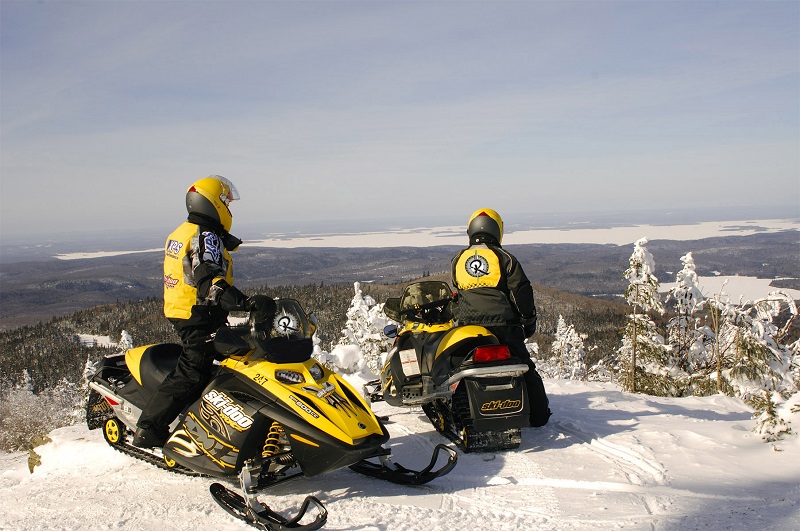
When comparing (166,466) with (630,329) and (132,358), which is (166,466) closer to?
(132,358)

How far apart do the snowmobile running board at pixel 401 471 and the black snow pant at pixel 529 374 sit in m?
1.61

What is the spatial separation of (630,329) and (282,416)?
14516 millimetres

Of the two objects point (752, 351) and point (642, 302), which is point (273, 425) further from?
point (642, 302)

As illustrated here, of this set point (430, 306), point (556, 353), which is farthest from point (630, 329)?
point (556, 353)

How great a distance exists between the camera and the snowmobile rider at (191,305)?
4930 millimetres

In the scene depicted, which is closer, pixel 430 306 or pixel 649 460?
pixel 649 460

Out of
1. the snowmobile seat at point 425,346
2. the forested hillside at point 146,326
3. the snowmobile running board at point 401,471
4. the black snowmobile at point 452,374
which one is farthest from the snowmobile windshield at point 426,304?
the forested hillside at point 146,326

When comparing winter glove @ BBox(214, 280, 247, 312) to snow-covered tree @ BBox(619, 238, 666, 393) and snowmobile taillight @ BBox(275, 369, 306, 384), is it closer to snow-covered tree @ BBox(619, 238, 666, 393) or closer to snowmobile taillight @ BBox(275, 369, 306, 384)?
snowmobile taillight @ BBox(275, 369, 306, 384)

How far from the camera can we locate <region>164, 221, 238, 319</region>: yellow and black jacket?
4.83 m

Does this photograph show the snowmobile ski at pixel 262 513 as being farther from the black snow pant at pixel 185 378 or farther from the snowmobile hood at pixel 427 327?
the snowmobile hood at pixel 427 327

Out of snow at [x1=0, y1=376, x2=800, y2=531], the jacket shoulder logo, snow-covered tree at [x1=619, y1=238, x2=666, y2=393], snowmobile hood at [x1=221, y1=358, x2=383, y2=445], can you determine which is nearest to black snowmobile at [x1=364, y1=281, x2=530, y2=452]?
snow at [x1=0, y1=376, x2=800, y2=531]

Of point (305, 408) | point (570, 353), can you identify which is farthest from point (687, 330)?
point (570, 353)

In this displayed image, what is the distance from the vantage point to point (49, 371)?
102 meters

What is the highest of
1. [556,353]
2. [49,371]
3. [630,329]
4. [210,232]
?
[210,232]
